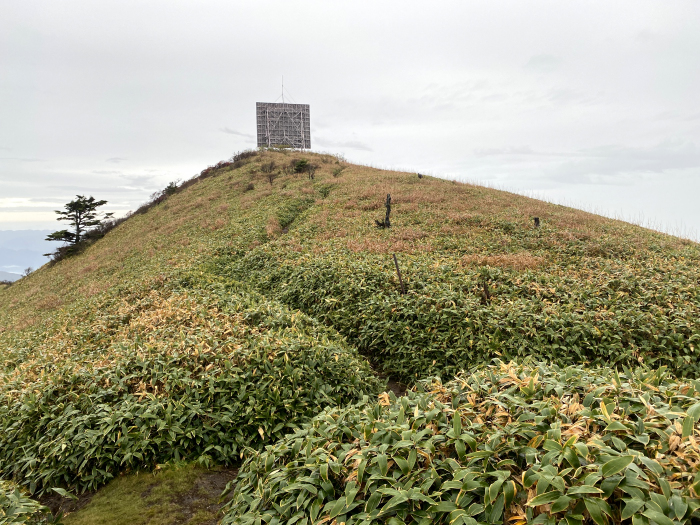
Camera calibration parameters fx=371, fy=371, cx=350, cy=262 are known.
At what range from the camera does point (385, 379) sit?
25.6 ft

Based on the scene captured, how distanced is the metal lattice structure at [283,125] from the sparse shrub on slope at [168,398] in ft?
151

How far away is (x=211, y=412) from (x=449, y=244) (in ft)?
37.4

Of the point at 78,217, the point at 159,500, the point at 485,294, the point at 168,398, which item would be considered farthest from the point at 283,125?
the point at 159,500

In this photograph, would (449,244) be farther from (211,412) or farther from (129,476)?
(129,476)

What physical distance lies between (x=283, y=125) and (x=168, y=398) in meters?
50.3

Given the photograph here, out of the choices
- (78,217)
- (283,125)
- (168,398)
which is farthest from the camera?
(283,125)

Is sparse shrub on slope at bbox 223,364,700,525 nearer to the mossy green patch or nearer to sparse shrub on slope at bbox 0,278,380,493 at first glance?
the mossy green patch

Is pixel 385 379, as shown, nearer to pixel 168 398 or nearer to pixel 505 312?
pixel 505 312

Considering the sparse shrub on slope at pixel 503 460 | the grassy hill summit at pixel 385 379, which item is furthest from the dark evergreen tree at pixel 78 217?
the sparse shrub on slope at pixel 503 460

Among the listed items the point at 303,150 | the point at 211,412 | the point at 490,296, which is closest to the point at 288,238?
the point at 490,296

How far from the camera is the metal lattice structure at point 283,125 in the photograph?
165 feet

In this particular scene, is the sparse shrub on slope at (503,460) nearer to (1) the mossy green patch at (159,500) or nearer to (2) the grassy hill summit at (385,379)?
(2) the grassy hill summit at (385,379)

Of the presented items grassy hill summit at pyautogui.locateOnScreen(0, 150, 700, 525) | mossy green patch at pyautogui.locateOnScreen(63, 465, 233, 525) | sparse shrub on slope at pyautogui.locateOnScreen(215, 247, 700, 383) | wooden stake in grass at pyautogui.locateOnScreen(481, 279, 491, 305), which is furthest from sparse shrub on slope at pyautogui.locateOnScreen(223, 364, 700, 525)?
wooden stake in grass at pyautogui.locateOnScreen(481, 279, 491, 305)

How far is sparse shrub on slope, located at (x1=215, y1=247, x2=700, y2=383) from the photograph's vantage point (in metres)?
7.32
